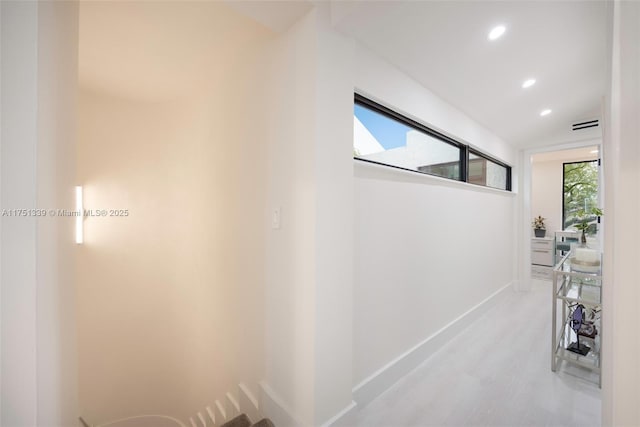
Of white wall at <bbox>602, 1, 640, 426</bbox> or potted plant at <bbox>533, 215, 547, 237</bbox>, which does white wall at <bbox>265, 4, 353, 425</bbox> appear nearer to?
white wall at <bbox>602, 1, 640, 426</bbox>

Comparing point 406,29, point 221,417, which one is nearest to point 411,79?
point 406,29

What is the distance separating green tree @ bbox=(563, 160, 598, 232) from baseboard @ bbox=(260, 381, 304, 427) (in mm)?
6922

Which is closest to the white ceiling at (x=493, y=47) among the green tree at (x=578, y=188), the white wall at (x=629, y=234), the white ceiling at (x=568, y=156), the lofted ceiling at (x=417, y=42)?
the lofted ceiling at (x=417, y=42)

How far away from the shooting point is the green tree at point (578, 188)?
536 cm

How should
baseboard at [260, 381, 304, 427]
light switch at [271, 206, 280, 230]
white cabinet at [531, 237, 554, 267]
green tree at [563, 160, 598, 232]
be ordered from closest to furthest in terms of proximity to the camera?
baseboard at [260, 381, 304, 427], light switch at [271, 206, 280, 230], green tree at [563, 160, 598, 232], white cabinet at [531, 237, 554, 267]

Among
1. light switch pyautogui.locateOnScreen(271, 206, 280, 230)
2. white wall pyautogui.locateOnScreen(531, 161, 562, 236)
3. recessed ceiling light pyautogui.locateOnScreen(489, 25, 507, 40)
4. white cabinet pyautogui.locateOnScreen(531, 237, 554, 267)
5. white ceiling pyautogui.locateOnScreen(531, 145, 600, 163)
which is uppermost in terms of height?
white ceiling pyautogui.locateOnScreen(531, 145, 600, 163)

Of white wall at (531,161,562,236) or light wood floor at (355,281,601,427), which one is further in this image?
white wall at (531,161,562,236)

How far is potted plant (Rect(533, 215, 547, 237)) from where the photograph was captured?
19.2 feet

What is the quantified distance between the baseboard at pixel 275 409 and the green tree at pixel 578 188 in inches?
273

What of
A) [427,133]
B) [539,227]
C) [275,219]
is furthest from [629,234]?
[539,227]

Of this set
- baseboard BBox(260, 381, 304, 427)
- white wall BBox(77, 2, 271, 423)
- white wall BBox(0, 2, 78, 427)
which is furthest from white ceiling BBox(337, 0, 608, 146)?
baseboard BBox(260, 381, 304, 427)

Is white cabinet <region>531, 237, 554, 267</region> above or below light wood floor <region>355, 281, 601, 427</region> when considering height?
above

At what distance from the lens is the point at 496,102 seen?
2469mm

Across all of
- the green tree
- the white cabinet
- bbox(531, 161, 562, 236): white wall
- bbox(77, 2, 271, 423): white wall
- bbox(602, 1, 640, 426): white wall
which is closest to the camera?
bbox(602, 1, 640, 426): white wall
